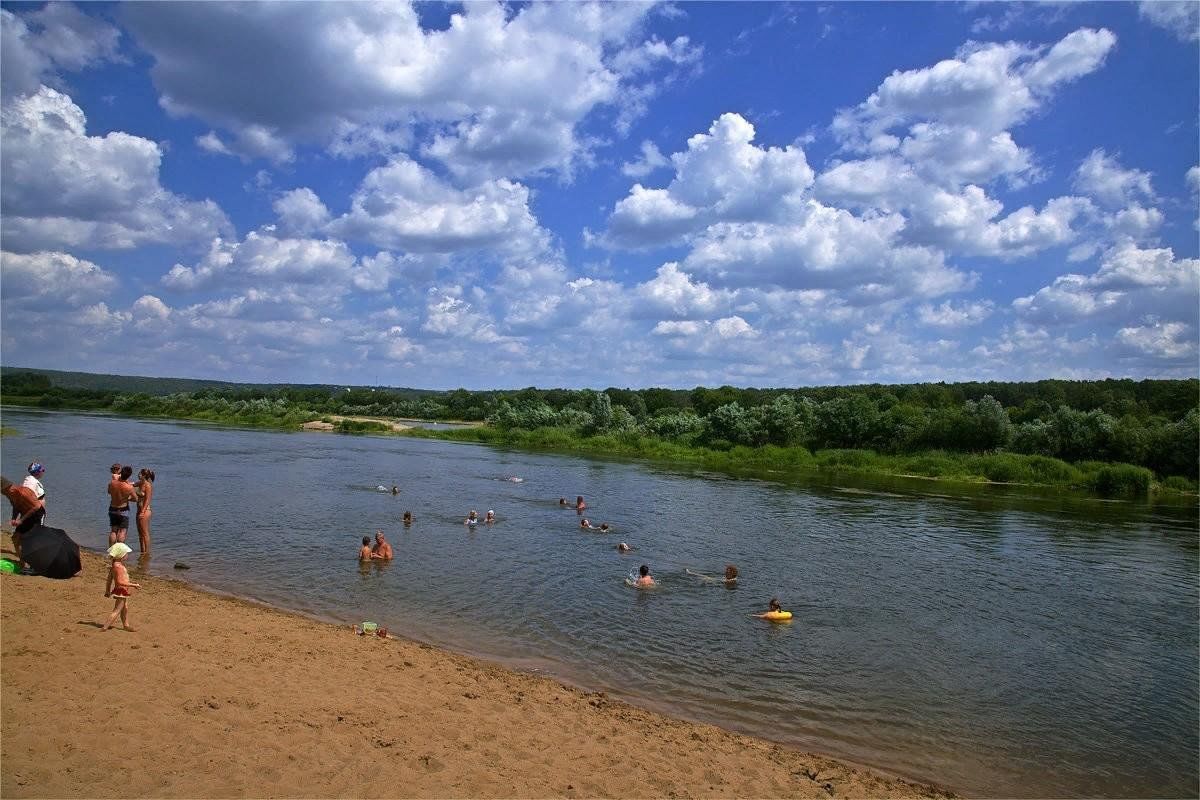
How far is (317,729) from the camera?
9766 millimetres

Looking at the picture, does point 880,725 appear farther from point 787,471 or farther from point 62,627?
point 787,471

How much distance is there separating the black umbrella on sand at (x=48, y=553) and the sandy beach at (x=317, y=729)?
0.66m

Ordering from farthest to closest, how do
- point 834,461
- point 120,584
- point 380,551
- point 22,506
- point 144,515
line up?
1. point 834,461
2. point 380,551
3. point 144,515
4. point 22,506
5. point 120,584

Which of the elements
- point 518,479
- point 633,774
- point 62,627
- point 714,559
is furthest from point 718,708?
point 518,479

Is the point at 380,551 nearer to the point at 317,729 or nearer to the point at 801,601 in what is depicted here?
the point at 801,601

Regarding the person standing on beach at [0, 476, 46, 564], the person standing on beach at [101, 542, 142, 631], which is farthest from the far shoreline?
the person standing on beach at [101, 542, 142, 631]

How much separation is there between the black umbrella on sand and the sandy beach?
0.66 meters

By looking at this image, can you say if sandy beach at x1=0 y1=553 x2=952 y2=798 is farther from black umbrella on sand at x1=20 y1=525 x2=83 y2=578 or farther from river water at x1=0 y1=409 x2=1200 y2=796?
river water at x1=0 y1=409 x2=1200 y2=796

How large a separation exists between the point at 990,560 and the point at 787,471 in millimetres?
38353

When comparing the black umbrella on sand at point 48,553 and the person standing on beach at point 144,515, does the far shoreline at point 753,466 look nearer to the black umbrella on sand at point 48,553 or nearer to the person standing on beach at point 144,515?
the person standing on beach at point 144,515

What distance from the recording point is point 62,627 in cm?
1265

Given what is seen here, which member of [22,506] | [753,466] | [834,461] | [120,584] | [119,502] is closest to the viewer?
[120,584]

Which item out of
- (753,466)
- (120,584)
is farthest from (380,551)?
(753,466)

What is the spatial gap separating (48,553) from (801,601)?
1823 cm
